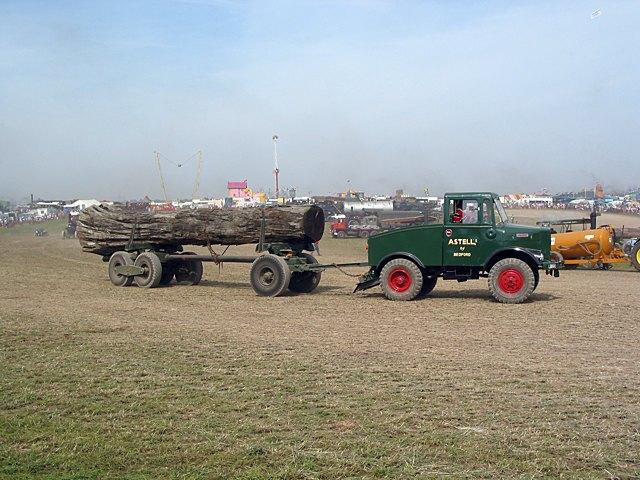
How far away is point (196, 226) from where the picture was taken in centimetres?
1870

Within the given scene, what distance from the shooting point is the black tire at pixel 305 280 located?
58.7 feet

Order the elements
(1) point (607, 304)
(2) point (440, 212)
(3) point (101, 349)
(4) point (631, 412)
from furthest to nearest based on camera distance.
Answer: (2) point (440, 212) < (1) point (607, 304) < (3) point (101, 349) < (4) point (631, 412)

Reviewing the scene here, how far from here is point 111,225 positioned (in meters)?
19.8

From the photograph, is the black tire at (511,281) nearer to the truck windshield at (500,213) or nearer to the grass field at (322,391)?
the grass field at (322,391)

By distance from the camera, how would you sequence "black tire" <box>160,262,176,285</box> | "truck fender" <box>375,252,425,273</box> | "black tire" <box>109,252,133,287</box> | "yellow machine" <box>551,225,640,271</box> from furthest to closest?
"yellow machine" <box>551,225,640,271</box> → "black tire" <box>160,262,176,285</box> → "black tire" <box>109,252,133,287</box> → "truck fender" <box>375,252,425,273</box>

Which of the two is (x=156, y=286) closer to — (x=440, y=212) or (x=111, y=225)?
(x=111, y=225)

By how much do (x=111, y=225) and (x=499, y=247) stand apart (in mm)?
9811

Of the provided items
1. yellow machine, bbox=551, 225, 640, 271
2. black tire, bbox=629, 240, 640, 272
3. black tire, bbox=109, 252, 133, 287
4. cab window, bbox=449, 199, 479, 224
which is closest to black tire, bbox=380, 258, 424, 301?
cab window, bbox=449, 199, 479, 224

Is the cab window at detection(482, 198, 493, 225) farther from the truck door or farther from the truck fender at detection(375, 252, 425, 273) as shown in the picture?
the truck fender at detection(375, 252, 425, 273)

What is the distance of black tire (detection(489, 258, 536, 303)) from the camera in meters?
15.0

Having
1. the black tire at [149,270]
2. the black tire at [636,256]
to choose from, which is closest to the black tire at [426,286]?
the black tire at [149,270]

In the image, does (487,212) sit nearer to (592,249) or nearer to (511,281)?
(511,281)

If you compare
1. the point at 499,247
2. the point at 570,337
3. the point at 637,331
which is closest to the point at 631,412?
the point at 570,337

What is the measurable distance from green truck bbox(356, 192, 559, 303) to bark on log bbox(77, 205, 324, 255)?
206 cm
